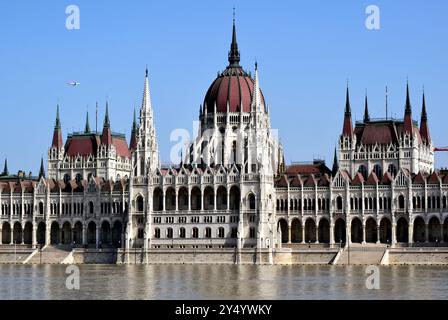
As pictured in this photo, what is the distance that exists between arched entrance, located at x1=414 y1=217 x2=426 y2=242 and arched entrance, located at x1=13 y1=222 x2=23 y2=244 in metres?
59.9

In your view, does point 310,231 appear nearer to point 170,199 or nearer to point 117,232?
point 170,199

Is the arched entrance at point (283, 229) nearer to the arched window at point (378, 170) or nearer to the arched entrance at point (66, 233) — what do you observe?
the arched window at point (378, 170)

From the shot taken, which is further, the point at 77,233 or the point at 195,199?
the point at 77,233

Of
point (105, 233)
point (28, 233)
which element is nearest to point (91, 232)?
point (105, 233)

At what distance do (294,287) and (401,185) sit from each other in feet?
180

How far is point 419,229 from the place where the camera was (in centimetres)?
14825

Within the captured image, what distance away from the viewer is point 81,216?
16350 cm

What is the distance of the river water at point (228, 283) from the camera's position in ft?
287

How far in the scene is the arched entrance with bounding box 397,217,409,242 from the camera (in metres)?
148

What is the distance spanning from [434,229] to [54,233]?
186 feet

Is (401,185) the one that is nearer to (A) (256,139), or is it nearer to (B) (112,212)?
(A) (256,139)

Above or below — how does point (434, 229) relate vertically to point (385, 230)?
above

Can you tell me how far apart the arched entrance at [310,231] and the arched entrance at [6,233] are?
152ft

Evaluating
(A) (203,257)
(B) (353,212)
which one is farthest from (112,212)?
(B) (353,212)
